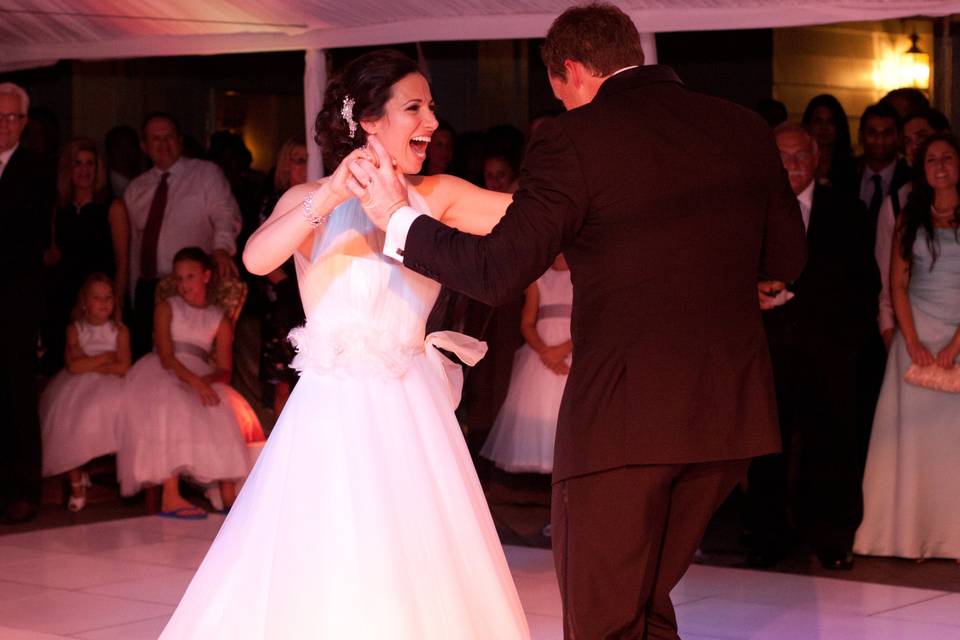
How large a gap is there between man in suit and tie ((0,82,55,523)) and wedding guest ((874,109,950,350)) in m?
3.85

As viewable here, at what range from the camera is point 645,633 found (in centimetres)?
283

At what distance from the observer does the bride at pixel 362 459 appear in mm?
3180

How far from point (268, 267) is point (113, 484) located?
15.1 ft

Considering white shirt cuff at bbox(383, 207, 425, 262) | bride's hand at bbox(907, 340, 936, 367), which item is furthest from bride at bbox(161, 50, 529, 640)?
bride's hand at bbox(907, 340, 936, 367)

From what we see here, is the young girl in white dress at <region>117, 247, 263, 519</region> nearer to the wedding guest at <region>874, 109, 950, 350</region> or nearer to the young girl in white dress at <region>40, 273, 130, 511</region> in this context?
the young girl in white dress at <region>40, 273, 130, 511</region>

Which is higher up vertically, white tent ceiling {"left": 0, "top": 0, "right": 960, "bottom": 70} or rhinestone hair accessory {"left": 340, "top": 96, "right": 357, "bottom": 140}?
white tent ceiling {"left": 0, "top": 0, "right": 960, "bottom": 70}

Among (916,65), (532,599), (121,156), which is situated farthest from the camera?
(916,65)

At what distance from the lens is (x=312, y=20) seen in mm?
6348

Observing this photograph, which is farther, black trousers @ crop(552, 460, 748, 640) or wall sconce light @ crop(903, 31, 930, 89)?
wall sconce light @ crop(903, 31, 930, 89)

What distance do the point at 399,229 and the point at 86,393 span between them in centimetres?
480

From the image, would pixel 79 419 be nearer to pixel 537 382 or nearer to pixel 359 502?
pixel 537 382

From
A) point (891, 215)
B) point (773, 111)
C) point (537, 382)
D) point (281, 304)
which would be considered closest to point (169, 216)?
point (281, 304)

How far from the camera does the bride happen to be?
318cm

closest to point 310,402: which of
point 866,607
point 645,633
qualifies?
point 645,633
